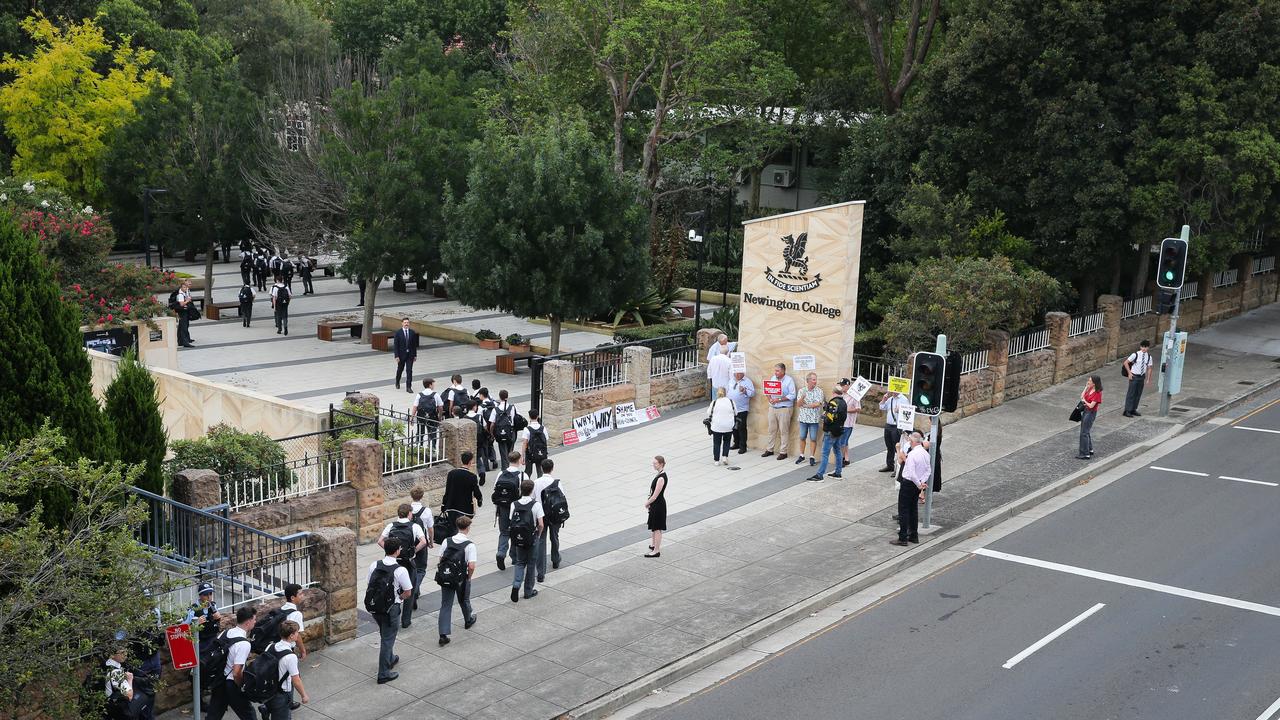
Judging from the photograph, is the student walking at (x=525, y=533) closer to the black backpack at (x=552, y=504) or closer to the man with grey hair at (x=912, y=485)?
the black backpack at (x=552, y=504)

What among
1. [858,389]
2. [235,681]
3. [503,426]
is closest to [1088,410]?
[858,389]

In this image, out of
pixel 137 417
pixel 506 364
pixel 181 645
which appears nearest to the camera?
pixel 181 645

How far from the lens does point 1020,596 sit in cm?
1484

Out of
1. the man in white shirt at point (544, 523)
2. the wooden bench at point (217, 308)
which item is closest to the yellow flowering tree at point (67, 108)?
the wooden bench at point (217, 308)

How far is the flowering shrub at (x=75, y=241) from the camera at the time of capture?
945 inches

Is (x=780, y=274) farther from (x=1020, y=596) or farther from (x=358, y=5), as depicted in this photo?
(x=358, y=5)

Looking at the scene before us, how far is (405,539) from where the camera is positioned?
1317 centimetres

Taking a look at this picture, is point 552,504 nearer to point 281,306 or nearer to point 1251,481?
point 1251,481

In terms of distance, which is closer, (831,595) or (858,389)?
(831,595)

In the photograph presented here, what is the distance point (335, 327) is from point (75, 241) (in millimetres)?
9803

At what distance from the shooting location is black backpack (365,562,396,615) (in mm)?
11906

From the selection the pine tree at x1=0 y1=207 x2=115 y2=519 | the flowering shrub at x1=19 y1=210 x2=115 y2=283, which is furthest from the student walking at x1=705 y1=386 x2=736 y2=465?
the flowering shrub at x1=19 y1=210 x2=115 y2=283

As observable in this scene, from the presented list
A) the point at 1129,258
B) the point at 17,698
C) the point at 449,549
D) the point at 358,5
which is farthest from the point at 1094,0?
the point at 358,5

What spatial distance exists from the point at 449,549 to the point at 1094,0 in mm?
21617
